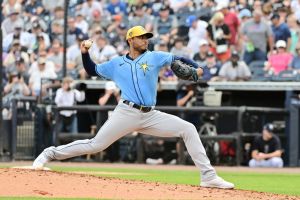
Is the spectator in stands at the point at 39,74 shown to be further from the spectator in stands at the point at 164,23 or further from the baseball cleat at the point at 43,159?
the baseball cleat at the point at 43,159

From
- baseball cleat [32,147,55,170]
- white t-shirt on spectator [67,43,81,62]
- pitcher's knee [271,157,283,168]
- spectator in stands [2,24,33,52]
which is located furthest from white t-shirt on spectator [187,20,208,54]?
baseball cleat [32,147,55,170]

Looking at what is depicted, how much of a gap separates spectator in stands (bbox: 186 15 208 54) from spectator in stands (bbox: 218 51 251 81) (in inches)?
51.5

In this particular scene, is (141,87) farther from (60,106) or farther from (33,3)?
(33,3)

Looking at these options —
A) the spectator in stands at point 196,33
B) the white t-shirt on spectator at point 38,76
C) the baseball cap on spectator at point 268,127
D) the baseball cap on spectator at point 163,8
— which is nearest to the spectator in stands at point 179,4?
the baseball cap on spectator at point 163,8

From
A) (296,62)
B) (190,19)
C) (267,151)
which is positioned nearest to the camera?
(267,151)

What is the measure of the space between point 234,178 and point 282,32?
592 cm

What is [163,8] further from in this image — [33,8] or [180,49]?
[33,8]

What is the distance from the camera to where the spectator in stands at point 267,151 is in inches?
712

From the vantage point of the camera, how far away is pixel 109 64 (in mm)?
10789

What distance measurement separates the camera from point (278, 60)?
62.4 feet

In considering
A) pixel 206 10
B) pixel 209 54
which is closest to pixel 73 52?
pixel 206 10

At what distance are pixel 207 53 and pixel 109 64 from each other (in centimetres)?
913

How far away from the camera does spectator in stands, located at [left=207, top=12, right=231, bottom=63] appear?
20188 mm

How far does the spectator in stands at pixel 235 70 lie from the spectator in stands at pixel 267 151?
1450 millimetres
